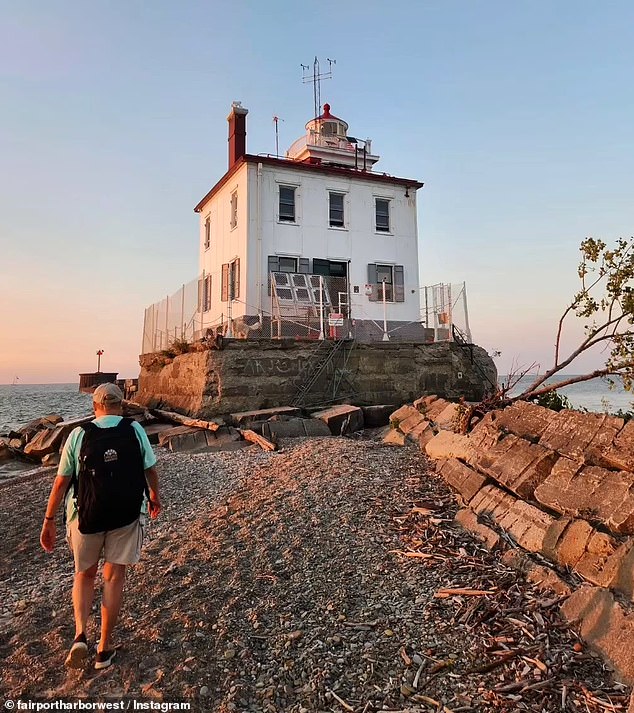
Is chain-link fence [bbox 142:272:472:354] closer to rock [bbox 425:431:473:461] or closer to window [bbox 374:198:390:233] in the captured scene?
window [bbox 374:198:390:233]

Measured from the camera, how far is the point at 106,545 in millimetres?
4020

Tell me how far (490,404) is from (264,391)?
25.4ft

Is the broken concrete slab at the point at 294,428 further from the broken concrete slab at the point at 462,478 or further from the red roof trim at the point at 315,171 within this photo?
the red roof trim at the point at 315,171

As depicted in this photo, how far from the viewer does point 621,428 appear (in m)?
6.12

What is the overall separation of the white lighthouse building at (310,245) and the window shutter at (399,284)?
0.04 meters

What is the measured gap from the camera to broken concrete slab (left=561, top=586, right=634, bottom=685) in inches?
140

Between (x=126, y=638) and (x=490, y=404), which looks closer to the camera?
(x=126, y=638)

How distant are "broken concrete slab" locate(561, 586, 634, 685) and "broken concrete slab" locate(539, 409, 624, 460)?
228 centimetres

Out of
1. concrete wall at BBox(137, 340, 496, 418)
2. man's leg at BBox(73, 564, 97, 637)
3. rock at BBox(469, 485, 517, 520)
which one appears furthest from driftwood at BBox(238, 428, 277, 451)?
man's leg at BBox(73, 564, 97, 637)

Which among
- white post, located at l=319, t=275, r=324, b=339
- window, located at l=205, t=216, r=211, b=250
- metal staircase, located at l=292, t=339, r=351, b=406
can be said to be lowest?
metal staircase, located at l=292, t=339, r=351, b=406

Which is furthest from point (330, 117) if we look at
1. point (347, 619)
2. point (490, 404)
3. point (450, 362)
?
point (347, 619)

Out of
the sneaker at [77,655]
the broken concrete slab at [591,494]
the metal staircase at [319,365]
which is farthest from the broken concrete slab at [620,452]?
the metal staircase at [319,365]

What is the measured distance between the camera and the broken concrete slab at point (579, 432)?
618cm

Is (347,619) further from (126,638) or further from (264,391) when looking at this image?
(264,391)
